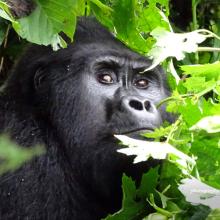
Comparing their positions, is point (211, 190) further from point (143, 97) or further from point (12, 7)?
point (12, 7)

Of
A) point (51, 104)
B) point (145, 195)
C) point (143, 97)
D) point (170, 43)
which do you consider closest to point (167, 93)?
point (143, 97)

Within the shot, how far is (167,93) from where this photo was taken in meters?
2.70

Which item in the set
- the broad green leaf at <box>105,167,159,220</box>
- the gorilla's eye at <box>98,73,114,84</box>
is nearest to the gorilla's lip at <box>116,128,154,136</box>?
the broad green leaf at <box>105,167,159,220</box>

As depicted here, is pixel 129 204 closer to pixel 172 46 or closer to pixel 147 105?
pixel 147 105

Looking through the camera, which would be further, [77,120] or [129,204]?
[77,120]

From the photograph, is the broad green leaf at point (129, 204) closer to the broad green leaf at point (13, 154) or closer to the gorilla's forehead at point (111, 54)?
the broad green leaf at point (13, 154)

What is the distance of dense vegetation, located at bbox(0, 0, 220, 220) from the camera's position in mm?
1840

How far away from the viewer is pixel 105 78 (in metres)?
2.56

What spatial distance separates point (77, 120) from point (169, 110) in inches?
25.0

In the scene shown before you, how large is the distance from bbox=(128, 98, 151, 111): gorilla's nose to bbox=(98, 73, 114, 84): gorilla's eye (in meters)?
0.21

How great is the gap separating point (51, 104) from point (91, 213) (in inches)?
16.6

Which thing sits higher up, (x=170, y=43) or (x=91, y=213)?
(x=170, y=43)

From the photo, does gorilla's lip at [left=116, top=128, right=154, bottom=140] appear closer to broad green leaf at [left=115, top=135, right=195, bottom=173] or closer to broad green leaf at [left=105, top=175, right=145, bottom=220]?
broad green leaf at [left=105, top=175, right=145, bottom=220]

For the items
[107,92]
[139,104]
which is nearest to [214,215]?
[139,104]
